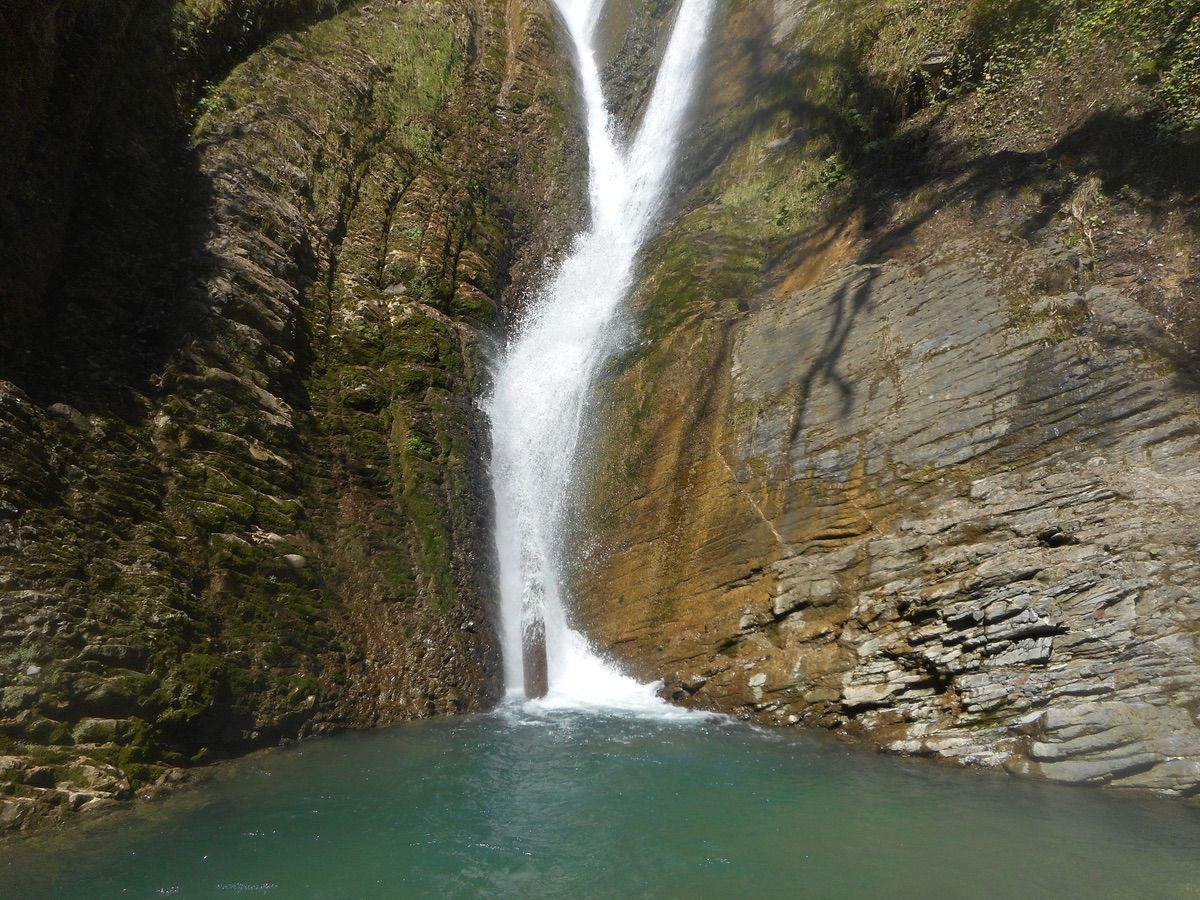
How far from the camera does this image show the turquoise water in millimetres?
4711

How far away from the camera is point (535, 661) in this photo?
11172mm

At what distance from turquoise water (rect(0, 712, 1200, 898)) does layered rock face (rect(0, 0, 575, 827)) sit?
105 cm

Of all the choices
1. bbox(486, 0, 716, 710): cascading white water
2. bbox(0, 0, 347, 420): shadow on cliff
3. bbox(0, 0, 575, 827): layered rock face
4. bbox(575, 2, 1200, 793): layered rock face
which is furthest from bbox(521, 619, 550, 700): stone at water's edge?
bbox(0, 0, 347, 420): shadow on cliff

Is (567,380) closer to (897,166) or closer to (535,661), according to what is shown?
(535,661)

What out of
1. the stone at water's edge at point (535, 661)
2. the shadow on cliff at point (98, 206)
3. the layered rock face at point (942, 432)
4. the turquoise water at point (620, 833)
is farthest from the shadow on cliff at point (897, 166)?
the shadow on cliff at point (98, 206)

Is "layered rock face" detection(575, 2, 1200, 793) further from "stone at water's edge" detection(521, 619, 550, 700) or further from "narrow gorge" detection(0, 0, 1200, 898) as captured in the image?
"stone at water's edge" detection(521, 619, 550, 700)

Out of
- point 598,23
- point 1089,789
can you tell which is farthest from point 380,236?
point 598,23

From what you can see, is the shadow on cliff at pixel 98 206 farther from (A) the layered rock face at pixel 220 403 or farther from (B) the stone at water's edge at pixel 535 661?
(B) the stone at water's edge at pixel 535 661

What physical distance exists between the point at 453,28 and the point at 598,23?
32.7ft

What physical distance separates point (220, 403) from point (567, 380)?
6.53 metres

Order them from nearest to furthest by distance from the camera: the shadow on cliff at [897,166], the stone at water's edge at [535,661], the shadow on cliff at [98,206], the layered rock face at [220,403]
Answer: the layered rock face at [220,403]
the shadow on cliff at [98,206]
the shadow on cliff at [897,166]
the stone at water's edge at [535,661]

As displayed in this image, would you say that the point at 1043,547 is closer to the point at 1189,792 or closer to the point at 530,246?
the point at 1189,792

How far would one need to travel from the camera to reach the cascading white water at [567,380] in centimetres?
1123

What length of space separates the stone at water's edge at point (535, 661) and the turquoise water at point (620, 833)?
306 centimetres
